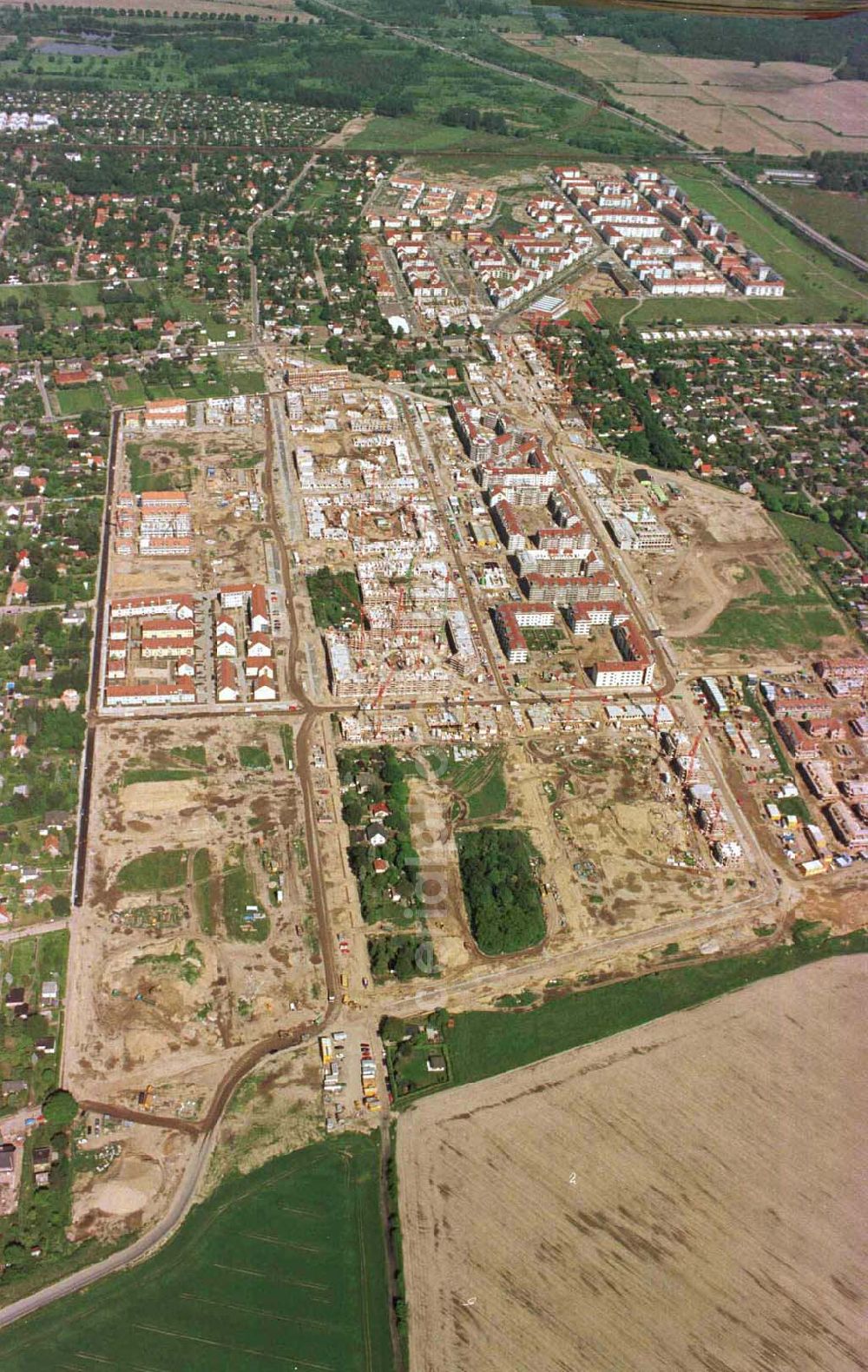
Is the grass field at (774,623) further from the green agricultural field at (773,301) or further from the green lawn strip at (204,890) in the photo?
the green agricultural field at (773,301)

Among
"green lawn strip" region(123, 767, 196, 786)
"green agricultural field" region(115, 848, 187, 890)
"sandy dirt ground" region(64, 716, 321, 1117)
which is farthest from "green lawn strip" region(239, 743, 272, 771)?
"green agricultural field" region(115, 848, 187, 890)

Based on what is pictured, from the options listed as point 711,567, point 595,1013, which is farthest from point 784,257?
point 595,1013

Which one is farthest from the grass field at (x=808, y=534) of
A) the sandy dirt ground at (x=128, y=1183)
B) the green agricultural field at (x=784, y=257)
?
the sandy dirt ground at (x=128, y=1183)

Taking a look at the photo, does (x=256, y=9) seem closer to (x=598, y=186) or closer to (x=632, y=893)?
(x=598, y=186)

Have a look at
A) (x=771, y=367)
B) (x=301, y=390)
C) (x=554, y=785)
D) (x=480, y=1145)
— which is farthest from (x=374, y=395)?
(x=480, y=1145)

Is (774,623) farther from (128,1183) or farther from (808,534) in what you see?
(128,1183)
